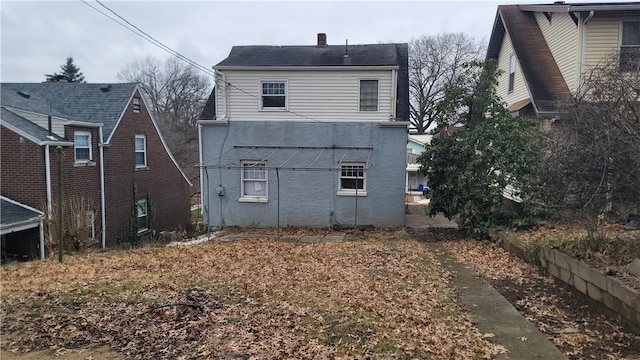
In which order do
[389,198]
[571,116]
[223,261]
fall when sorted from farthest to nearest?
1. [389,198]
2. [223,261]
3. [571,116]

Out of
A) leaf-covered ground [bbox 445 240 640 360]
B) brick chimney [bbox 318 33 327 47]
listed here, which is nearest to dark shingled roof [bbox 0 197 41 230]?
brick chimney [bbox 318 33 327 47]

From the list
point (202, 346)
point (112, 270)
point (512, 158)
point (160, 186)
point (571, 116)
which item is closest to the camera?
point (202, 346)

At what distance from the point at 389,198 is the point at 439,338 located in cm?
1074

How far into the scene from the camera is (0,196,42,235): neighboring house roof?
12.4 metres

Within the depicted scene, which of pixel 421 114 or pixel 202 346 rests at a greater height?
pixel 421 114

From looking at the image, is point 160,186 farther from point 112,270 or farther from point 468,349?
point 468,349

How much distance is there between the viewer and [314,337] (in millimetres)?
4703

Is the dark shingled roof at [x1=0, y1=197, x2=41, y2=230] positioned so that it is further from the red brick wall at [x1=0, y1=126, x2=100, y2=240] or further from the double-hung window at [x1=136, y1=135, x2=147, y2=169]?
the double-hung window at [x1=136, y1=135, x2=147, y2=169]

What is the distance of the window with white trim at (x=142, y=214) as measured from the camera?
1947cm

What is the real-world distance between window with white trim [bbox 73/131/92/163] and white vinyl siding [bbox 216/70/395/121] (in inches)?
205

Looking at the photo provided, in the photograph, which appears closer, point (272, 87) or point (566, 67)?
point (566, 67)

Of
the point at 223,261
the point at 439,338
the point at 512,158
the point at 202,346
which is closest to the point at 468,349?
the point at 439,338

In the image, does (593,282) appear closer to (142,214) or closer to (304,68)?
(304,68)

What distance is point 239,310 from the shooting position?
559 centimetres
